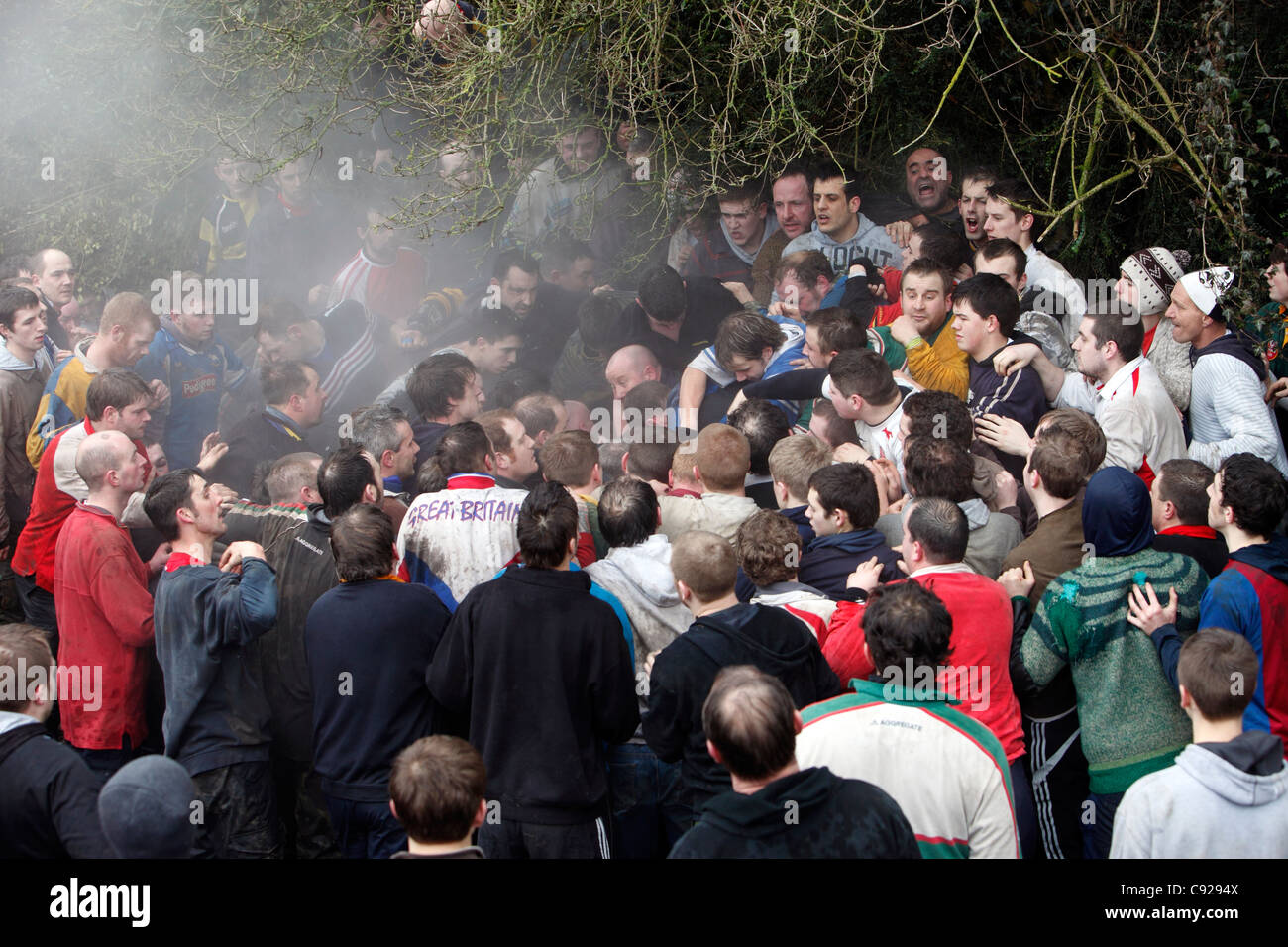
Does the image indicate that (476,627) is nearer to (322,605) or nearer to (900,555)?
(322,605)

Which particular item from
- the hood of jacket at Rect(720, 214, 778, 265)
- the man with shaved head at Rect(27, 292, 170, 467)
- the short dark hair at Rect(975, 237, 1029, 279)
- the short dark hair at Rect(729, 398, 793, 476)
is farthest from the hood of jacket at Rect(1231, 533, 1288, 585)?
the man with shaved head at Rect(27, 292, 170, 467)

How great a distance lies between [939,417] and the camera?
424 cm

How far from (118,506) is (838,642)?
2729 mm

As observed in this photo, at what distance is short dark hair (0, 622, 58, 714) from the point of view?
9.79 ft

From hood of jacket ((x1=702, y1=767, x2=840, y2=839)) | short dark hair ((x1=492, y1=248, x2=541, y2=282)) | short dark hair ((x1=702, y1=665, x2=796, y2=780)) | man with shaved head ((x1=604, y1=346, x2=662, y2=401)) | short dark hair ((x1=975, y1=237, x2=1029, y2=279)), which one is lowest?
hood of jacket ((x1=702, y1=767, x2=840, y2=839))

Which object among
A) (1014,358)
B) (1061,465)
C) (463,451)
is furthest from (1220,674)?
(463,451)

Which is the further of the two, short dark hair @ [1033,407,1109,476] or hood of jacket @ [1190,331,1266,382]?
hood of jacket @ [1190,331,1266,382]

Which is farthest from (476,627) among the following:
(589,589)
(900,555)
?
(900,555)

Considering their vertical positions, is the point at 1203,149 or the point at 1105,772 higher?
the point at 1203,149

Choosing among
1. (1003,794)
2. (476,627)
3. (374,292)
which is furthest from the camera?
(374,292)

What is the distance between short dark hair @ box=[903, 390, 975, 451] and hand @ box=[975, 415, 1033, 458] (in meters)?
0.38

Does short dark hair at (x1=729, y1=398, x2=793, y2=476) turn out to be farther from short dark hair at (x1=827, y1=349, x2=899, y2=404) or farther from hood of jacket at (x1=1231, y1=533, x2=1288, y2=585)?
hood of jacket at (x1=1231, y1=533, x2=1288, y2=585)

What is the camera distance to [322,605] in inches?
142

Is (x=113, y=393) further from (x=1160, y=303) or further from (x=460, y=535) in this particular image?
(x=1160, y=303)
